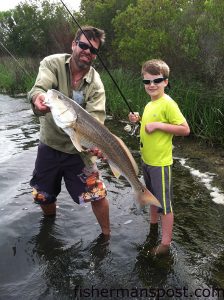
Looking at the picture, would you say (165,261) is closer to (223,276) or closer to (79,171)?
(223,276)

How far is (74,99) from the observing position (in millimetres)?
4375

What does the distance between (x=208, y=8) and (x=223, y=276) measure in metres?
7.50

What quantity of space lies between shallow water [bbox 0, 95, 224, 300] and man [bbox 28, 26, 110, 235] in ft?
1.93

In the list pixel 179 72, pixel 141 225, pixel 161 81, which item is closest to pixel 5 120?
pixel 179 72

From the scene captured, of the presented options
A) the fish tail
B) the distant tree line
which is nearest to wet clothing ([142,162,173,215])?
the fish tail

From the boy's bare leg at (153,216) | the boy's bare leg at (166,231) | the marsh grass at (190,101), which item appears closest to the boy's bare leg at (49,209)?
the boy's bare leg at (153,216)

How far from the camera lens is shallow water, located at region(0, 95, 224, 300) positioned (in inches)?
157

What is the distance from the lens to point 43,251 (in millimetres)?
4730

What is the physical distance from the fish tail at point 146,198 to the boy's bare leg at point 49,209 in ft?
5.46

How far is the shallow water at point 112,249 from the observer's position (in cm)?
399

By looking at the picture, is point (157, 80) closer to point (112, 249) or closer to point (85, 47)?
point (85, 47)

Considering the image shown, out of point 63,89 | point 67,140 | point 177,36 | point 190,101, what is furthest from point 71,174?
point 177,36

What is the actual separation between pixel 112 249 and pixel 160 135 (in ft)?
5.19

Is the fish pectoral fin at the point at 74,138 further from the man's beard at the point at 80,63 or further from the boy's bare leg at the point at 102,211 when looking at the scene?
the boy's bare leg at the point at 102,211
